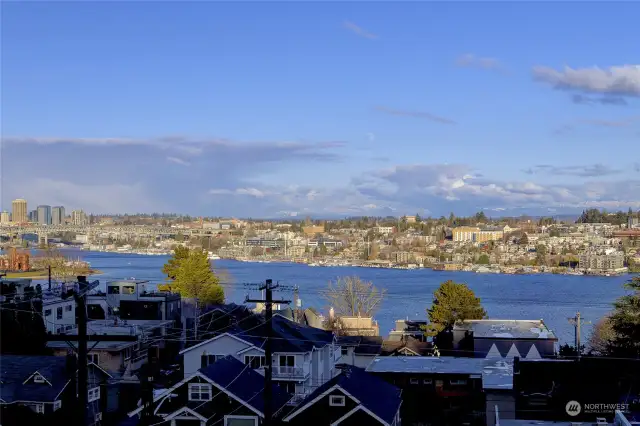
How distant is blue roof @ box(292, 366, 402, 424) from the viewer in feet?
15.2

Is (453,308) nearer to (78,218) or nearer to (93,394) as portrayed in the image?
(93,394)

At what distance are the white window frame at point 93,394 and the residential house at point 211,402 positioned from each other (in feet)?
1.22

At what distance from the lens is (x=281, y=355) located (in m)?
6.28

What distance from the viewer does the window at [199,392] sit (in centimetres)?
473

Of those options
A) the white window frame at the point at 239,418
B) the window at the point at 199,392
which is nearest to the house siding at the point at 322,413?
the white window frame at the point at 239,418

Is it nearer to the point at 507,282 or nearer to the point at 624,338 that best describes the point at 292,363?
the point at 624,338

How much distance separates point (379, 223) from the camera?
72.4m

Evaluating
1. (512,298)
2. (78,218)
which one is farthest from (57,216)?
(512,298)

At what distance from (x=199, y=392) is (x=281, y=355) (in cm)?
159

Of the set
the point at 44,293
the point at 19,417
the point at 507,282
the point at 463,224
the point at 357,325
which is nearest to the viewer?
the point at 19,417

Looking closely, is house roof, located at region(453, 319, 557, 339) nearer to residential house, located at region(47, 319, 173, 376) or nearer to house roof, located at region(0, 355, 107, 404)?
residential house, located at region(47, 319, 173, 376)

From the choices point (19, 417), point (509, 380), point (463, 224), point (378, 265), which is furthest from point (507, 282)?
point (463, 224)

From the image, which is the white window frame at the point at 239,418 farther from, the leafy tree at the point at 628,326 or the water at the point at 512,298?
the water at the point at 512,298

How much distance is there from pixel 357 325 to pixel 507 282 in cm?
2112
